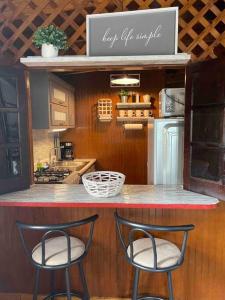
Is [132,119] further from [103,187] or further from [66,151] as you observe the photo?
[103,187]

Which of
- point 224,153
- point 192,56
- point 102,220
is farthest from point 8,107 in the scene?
point 224,153

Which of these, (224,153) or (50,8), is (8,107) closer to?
(50,8)

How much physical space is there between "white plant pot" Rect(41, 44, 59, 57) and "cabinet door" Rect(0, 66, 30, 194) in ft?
0.91

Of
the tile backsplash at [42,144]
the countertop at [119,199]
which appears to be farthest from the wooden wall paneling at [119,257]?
the tile backsplash at [42,144]

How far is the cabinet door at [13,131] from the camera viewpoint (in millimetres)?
1818

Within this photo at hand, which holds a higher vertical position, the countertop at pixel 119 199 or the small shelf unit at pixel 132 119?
the small shelf unit at pixel 132 119

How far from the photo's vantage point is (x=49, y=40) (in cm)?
169

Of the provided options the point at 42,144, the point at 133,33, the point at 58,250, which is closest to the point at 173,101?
the point at 133,33

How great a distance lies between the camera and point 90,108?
425 cm

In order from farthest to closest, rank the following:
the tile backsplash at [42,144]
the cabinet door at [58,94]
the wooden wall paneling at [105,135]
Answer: the wooden wall paneling at [105,135] < the tile backsplash at [42,144] < the cabinet door at [58,94]

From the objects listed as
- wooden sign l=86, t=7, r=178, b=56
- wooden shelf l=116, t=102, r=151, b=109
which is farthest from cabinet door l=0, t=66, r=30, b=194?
wooden shelf l=116, t=102, r=151, b=109

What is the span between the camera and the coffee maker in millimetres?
4199

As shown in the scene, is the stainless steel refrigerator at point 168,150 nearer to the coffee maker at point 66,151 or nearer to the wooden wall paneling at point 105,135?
the wooden wall paneling at point 105,135

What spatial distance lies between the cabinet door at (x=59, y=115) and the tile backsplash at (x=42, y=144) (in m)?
0.30
